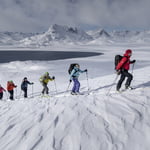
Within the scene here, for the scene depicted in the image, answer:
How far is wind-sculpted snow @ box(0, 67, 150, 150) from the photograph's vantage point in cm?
319

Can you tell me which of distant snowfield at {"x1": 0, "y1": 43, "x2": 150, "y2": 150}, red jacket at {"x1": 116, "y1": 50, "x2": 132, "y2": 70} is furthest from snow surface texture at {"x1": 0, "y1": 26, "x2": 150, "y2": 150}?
red jacket at {"x1": 116, "y1": 50, "x2": 132, "y2": 70}

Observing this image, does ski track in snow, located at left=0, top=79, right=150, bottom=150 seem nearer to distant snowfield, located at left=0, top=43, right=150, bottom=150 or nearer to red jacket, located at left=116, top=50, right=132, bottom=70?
distant snowfield, located at left=0, top=43, right=150, bottom=150

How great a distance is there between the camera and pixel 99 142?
10.5 feet

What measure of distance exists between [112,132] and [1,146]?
267 centimetres

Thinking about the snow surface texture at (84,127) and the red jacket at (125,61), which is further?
the red jacket at (125,61)

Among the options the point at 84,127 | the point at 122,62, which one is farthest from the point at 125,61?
the point at 84,127

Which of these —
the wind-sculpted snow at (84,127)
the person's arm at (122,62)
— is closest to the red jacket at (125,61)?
the person's arm at (122,62)

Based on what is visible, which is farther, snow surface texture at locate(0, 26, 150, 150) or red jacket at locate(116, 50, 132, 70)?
red jacket at locate(116, 50, 132, 70)

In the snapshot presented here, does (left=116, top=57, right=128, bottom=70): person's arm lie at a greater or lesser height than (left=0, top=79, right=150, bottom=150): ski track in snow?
greater

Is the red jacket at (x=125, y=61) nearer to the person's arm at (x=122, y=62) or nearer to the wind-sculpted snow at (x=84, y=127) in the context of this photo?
the person's arm at (x=122, y=62)

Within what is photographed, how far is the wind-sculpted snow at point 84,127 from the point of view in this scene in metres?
3.19

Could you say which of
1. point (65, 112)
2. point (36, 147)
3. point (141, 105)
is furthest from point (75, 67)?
point (36, 147)

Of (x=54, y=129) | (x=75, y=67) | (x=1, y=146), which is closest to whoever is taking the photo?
(x=1, y=146)

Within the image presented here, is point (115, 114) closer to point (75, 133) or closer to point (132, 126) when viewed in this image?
point (132, 126)
